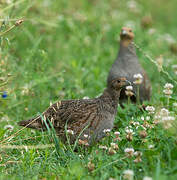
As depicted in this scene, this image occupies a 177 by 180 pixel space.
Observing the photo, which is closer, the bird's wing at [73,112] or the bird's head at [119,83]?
the bird's wing at [73,112]

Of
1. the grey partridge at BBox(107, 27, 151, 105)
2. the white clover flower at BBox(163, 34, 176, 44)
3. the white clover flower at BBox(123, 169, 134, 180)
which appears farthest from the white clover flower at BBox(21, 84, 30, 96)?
the white clover flower at BBox(163, 34, 176, 44)

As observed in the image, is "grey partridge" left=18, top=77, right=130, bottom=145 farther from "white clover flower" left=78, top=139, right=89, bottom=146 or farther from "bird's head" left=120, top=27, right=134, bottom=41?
"bird's head" left=120, top=27, right=134, bottom=41

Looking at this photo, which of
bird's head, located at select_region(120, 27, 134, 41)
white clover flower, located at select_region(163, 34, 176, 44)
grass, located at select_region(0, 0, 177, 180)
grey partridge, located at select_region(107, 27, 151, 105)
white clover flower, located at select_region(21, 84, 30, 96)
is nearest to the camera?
grass, located at select_region(0, 0, 177, 180)

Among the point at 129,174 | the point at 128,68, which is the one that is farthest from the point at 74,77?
the point at 129,174

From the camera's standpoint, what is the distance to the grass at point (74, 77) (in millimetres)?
3668

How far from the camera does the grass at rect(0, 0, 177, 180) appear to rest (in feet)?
12.0

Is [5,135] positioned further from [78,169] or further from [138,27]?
[138,27]

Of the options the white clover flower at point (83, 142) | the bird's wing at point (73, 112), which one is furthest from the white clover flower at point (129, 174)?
the bird's wing at point (73, 112)

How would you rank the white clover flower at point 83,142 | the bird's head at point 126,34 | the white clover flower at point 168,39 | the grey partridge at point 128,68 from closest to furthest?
1. the white clover flower at point 83,142
2. the grey partridge at point 128,68
3. the bird's head at point 126,34
4. the white clover flower at point 168,39

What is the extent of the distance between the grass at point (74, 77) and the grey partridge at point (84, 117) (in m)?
0.13

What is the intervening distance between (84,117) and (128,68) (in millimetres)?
1970

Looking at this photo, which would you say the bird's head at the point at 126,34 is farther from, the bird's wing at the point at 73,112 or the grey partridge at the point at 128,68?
the bird's wing at the point at 73,112

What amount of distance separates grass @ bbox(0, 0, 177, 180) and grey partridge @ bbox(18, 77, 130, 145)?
0.13 meters

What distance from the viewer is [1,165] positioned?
3.86 m
